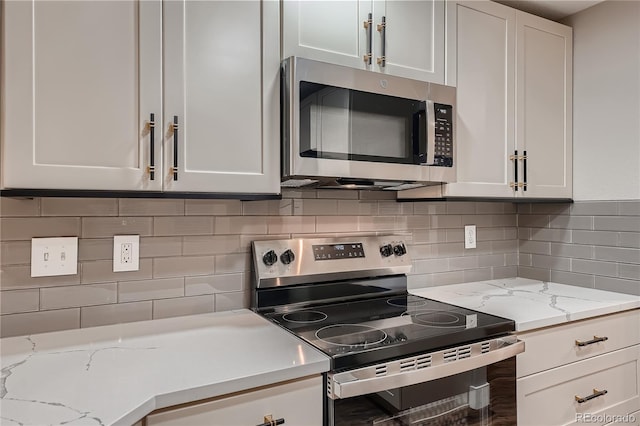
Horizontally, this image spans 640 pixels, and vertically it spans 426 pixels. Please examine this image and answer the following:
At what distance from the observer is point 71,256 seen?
1443mm

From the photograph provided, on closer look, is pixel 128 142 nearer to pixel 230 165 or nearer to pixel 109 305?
pixel 230 165

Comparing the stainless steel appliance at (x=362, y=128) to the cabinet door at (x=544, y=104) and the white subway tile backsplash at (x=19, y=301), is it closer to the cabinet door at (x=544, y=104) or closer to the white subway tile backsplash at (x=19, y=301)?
the cabinet door at (x=544, y=104)

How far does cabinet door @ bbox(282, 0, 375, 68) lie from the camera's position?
59.8 inches

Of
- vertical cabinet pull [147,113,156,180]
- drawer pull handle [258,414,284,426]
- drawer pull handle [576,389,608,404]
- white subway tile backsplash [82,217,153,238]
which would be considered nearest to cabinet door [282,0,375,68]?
vertical cabinet pull [147,113,156,180]

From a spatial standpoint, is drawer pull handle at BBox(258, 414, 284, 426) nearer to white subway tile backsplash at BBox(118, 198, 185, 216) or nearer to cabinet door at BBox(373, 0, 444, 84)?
white subway tile backsplash at BBox(118, 198, 185, 216)

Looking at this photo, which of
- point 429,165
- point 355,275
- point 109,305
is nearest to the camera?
point 109,305

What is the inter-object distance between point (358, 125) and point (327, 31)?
372 mm

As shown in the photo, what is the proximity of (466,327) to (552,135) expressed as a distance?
1.29 meters

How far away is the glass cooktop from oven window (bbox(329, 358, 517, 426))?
108 millimetres

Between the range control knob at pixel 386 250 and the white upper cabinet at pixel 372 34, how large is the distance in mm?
765

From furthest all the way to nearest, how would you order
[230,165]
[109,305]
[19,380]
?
[109,305] < [230,165] < [19,380]

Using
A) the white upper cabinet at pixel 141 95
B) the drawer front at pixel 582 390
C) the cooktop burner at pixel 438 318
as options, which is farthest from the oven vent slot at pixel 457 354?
the white upper cabinet at pixel 141 95

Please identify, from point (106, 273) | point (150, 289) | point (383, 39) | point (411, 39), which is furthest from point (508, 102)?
point (106, 273)

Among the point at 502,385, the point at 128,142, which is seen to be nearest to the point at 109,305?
the point at 128,142
